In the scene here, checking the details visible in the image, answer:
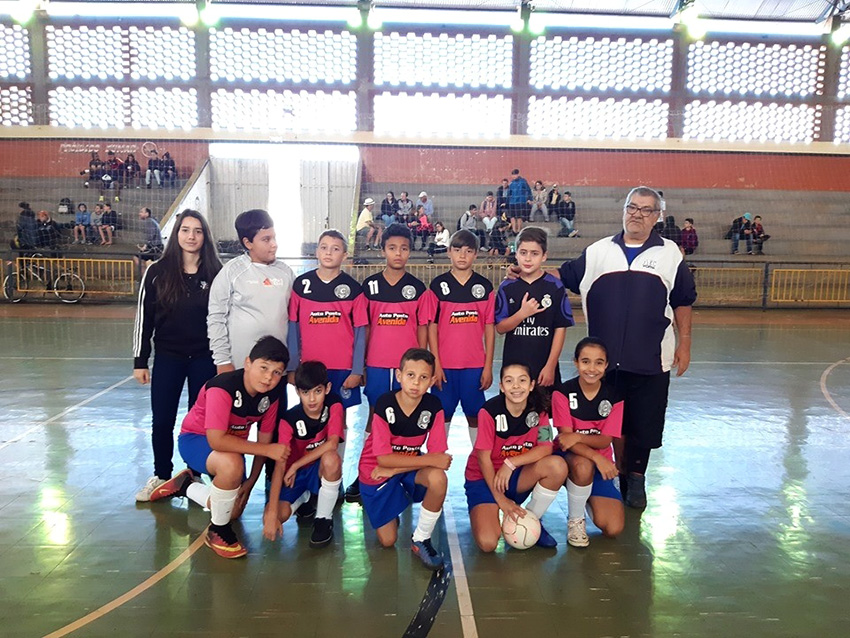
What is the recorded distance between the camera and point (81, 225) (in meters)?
16.8

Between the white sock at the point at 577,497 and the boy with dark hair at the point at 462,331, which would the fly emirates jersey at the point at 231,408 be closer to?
A: the boy with dark hair at the point at 462,331

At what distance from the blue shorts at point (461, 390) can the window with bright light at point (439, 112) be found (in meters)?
18.1

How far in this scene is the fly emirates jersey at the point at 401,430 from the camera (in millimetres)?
3568

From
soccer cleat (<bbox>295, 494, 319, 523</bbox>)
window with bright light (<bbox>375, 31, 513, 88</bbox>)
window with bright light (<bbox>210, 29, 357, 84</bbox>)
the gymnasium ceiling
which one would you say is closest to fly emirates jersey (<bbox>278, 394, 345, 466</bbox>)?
soccer cleat (<bbox>295, 494, 319, 523</bbox>)

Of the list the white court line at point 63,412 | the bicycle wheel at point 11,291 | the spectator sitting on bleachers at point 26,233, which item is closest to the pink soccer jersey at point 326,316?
the white court line at point 63,412

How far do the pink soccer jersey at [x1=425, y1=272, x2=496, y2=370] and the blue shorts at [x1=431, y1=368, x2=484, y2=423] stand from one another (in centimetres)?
5

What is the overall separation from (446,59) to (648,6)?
6735mm

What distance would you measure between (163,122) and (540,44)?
41.3 ft

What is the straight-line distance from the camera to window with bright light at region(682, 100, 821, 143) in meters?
21.5

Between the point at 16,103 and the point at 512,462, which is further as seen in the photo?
the point at 16,103

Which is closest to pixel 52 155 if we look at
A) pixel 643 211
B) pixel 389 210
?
pixel 389 210

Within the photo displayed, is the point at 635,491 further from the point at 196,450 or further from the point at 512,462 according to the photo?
the point at 196,450

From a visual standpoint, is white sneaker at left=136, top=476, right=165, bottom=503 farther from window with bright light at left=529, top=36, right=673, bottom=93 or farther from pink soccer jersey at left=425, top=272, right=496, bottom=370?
window with bright light at left=529, top=36, right=673, bottom=93

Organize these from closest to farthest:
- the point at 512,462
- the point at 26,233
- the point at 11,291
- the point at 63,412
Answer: the point at 512,462 < the point at 63,412 < the point at 11,291 < the point at 26,233
